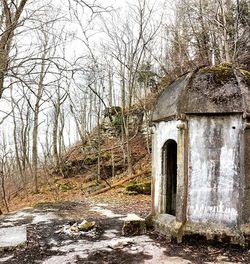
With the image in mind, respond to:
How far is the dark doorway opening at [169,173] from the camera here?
8.17 metres

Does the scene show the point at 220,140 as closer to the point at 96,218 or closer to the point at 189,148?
the point at 189,148

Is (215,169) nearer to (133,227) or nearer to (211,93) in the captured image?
(211,93)

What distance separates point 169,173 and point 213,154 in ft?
6.34

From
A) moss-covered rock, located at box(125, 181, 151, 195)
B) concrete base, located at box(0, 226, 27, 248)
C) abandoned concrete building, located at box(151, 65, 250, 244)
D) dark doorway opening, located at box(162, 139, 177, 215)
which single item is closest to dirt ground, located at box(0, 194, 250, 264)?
concrete base, located at box(0, 226, 27, 248)

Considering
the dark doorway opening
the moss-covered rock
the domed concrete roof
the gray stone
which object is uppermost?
the domed concrete roof

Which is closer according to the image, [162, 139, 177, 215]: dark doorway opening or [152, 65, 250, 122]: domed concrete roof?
[152, 65, 250, 122]: domed concrete roof

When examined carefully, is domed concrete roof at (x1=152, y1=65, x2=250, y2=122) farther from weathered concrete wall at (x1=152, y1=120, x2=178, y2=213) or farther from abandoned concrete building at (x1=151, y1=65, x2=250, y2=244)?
weathered concrete wall at (x1=152, y1=120, x2=178, y2=213)

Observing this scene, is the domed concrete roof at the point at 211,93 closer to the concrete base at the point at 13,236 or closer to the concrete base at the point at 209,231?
the concrete base at the point at 209,231

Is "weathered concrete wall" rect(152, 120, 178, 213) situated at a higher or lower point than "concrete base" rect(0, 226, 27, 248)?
higher

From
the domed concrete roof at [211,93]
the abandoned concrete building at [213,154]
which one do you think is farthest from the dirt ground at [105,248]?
the domed concrete roof at [211,93]

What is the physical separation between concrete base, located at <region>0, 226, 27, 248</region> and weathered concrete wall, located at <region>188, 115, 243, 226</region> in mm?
3781

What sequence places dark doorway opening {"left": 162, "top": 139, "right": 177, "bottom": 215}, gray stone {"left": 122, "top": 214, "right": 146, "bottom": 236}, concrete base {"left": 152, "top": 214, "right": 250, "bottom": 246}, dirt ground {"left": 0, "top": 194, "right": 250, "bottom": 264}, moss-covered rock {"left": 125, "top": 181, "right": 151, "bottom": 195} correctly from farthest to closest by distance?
moss-covered rock {"left": 125, "top": 181, "right": 151, "bottom": 195}, dark doorway opening {"left": 162, "top": 139, "right": 177, "bottom": 215}, gray stone {"left": 122, "top": 214, "right": 146, "bottom": 236}, concrete base {"left": 152, "top": 214, "right": 250, "bottom": 246}, dirt ground {"left": 0, "top": 194, "right": 250, "bottom": 264}

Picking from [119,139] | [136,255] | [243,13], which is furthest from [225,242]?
[119,139]

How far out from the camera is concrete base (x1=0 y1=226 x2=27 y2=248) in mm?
7195
